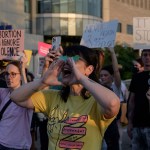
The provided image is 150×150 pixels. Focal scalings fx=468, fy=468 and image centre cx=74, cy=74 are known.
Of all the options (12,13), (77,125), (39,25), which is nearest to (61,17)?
(39,25)

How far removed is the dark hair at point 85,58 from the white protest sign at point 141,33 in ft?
11.0

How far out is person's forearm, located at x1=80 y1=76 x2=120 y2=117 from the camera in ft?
9.23

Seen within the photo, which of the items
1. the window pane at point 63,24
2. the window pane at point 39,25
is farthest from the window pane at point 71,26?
the window pane at point 39,25

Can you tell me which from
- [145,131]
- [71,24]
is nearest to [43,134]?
[145,131]

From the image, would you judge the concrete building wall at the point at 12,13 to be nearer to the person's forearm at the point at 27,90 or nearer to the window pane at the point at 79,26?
the window pane at the point at 79,26

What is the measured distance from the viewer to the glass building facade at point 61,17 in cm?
4672

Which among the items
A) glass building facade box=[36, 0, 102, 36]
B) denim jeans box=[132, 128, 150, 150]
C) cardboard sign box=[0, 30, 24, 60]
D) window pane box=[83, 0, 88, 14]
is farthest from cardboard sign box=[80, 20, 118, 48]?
window pane box=[83, 0, 88, 14]

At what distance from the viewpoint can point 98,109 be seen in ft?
9.75

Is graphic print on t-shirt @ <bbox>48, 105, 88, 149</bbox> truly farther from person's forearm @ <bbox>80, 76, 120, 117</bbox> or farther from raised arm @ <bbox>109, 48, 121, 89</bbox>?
raised arm @ <bbox>109, 48, 121, 89</bbox>

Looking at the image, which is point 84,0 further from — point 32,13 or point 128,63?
Answer: point 128,63

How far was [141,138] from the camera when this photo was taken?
534 cm

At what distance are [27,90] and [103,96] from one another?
585 mm

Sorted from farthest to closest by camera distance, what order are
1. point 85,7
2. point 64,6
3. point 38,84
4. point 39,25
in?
point 85,7, point 64,6, point 39,25, point 38,84

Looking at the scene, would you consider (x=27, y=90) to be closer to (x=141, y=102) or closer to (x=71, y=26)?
(x=141, y=102)
